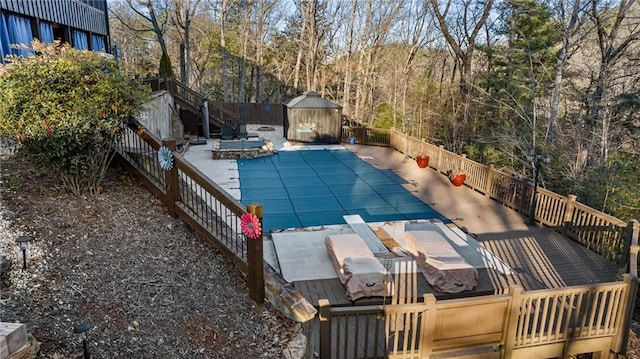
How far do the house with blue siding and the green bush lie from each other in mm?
1187

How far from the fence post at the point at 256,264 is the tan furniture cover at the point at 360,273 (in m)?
1.76

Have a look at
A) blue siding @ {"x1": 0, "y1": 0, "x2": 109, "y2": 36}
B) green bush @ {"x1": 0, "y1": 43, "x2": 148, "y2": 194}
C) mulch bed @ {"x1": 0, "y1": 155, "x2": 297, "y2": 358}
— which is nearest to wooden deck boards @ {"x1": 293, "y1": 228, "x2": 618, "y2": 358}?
mulch bed @ {"x1": 0, "y1": 155, "x2": 297, "y2": 358}

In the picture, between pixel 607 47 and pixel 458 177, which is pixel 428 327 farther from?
pixel 607 47

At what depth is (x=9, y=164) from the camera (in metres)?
6.00

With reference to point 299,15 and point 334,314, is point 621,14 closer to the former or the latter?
point 334,314

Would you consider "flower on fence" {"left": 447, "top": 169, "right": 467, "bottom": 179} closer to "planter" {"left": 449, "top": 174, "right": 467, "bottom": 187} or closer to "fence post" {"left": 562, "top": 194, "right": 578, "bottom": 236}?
"planter" {"left": 449, "top": 174, "right": 467, "bottom": 187}

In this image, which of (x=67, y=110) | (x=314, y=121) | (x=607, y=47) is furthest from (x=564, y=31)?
(x=67, y=110)

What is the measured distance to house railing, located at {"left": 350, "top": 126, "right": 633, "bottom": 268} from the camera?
7.24 meters

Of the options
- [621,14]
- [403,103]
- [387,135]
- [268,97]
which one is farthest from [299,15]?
[621,14]

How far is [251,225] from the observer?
13.7 ft

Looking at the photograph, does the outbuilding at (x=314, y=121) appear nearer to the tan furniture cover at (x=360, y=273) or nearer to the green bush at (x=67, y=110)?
the tan furniture cover at (x=360, y=273)

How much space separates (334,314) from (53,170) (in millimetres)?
4212

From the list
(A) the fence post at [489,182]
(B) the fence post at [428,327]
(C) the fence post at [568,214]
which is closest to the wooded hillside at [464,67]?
(C) the fence post at [568,214]

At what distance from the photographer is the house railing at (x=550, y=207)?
724cm
